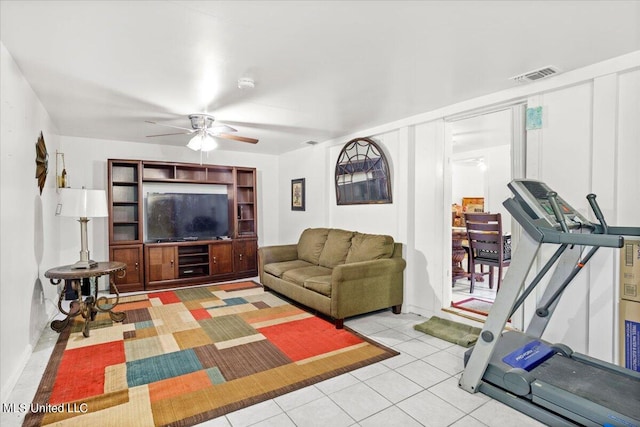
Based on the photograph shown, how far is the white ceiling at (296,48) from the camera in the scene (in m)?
1.85

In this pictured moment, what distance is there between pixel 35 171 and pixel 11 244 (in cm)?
107

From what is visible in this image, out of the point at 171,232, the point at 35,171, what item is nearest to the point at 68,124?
the point at 35,171

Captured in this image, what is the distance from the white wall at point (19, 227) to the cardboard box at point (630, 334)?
4.12m

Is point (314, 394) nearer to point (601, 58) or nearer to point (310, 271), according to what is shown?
point (310, 271)

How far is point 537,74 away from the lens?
267cm

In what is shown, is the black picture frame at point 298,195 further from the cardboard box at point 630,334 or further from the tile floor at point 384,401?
the cardboard box at point 630,334

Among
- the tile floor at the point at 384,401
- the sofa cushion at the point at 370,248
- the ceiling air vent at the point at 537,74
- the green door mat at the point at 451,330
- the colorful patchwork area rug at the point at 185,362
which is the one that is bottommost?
the tile floor at the point at 384,401

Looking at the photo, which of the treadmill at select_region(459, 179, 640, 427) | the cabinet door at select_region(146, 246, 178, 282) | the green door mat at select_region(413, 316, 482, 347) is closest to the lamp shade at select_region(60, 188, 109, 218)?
the cabinet door at select_region(146, 246, 178, 282)

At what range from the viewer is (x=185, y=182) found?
18.4 ft

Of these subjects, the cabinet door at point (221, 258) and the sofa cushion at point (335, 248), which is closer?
the sofa cushion at point (335, 248)

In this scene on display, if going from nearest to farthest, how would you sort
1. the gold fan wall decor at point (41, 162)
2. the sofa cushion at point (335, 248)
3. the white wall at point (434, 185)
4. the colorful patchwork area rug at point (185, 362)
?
1. the colorful patchwork area rug at point (185, 362)
2. the white wall at point (434, 185)
3. the gold fan wall decor at point (41, 162)
4. the sofa cushion at point (335, 248)

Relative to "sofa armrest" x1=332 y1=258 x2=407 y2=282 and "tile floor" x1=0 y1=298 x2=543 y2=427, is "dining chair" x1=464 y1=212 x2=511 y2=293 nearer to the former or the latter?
"sofa armrest" x1=332 y1=258 x2=407 y2=282

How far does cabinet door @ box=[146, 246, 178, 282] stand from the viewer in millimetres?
5160

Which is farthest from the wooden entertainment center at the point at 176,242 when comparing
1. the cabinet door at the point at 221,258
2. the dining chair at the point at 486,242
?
the dining chair at the point at 486,242
